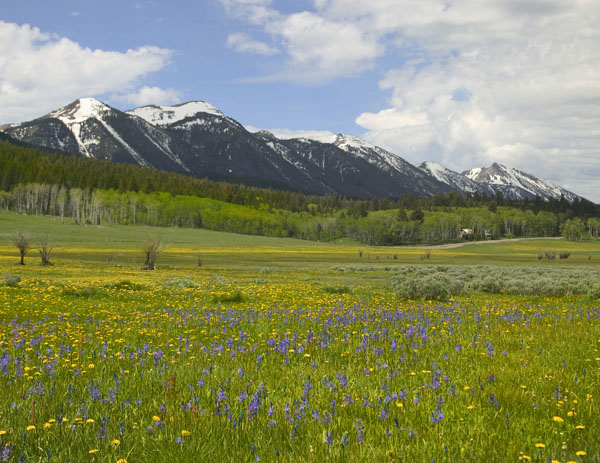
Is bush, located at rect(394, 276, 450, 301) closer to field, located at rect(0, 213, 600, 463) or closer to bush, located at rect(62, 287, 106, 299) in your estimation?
field, located at rect(0, 213, 600, 463)

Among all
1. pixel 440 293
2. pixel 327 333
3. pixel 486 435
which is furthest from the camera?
pixel 440 293

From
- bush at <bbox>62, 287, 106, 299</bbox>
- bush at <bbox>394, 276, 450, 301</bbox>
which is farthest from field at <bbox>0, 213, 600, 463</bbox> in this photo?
bush at <bbox>394, 276, 450, 301</bbox>

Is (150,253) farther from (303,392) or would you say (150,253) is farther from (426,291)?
(303,392)

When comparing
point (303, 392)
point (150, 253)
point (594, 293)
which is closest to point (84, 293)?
point (303, 392)

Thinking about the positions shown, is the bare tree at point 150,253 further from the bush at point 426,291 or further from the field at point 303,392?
the field at point 303,392

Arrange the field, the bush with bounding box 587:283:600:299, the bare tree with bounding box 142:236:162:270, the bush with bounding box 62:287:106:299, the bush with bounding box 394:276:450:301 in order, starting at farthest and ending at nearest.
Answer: the bare tree with bounding box 142:236:162:270 → the bush with bounding box 587:283:600:299 → the bush with bounding box 394:276:450:301 → the bush with bounding box 62:287:106:299 → the field

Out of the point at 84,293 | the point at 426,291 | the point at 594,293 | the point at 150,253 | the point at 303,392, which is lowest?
the point at 150,253

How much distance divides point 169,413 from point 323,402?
1.82 meters

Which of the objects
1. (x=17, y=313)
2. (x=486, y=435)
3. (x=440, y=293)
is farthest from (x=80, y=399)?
(x=440, y=293)

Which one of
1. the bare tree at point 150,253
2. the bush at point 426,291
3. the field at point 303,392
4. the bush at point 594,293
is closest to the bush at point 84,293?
the field at point 303,392

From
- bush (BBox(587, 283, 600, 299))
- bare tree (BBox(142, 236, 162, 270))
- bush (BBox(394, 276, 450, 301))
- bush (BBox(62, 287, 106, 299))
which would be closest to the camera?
Answer: bush (BBox(62, 287, 106, 299))

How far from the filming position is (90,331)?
10.7 metres

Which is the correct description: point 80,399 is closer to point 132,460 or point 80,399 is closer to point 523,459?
point 132,460

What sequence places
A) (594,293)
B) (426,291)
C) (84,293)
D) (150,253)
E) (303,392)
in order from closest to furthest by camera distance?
1. (303,392)
2. (84,293)
3. (426,291)
4. (594,293)
5. (150,253)
